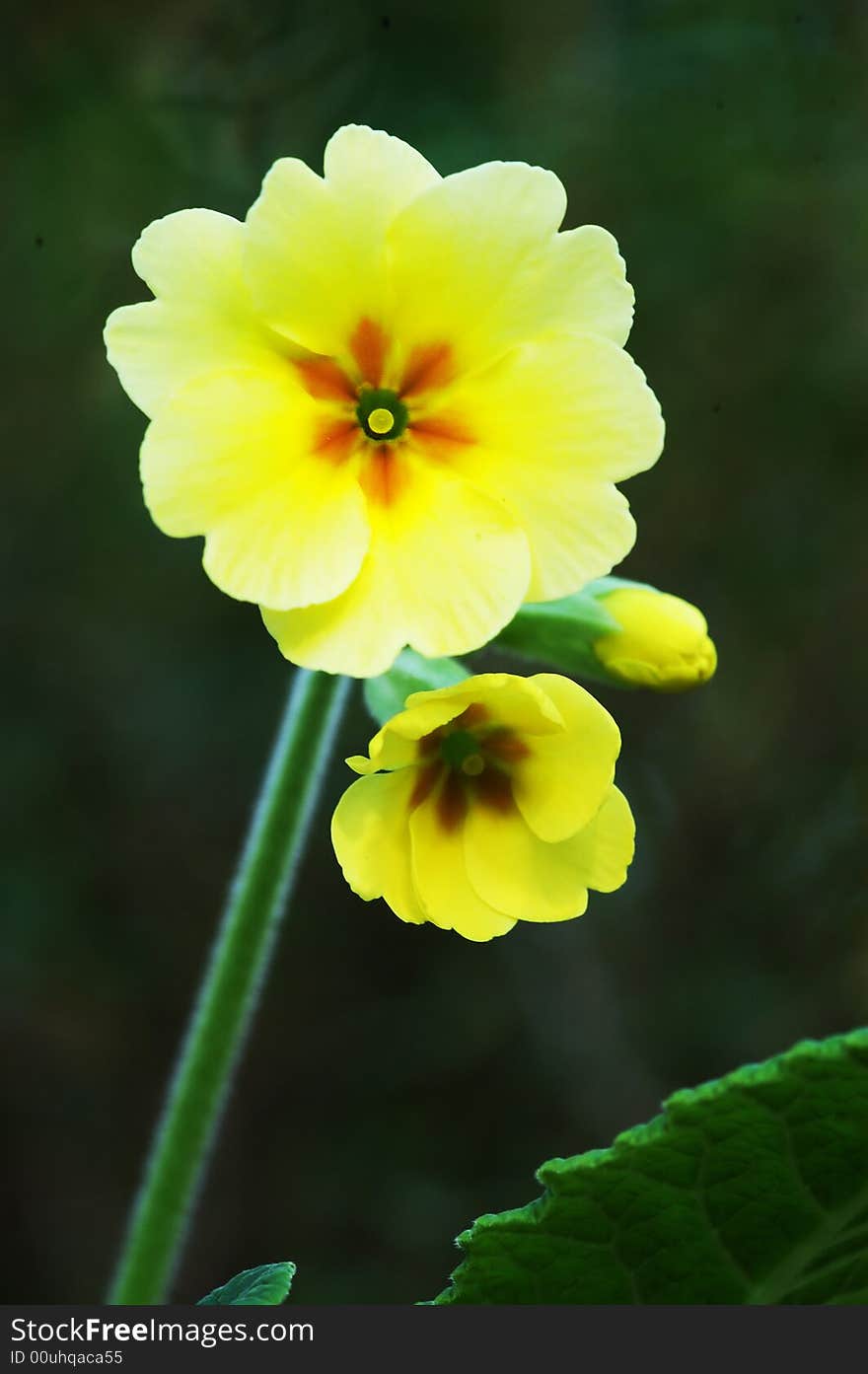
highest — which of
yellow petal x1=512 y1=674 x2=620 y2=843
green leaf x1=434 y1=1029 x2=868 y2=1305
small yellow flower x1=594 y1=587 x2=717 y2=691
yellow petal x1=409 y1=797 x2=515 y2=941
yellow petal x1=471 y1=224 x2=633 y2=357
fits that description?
yellow petal x1=471 y1=224 x2=633 y2=357

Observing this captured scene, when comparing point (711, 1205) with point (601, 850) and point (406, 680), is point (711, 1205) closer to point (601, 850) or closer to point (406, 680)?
point (601, 850)

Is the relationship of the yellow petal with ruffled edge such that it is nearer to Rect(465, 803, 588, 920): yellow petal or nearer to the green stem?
Rect(465, 803, 588, 920): yellow petal

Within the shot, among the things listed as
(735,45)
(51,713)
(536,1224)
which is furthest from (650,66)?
(536,1224)

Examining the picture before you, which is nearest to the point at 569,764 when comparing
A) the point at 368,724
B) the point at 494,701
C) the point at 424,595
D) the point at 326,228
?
the point at 494,701

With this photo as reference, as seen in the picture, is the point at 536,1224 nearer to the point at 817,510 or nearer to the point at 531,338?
the point at 531,338

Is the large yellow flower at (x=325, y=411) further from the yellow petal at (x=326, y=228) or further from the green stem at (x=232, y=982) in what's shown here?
the green stem at (x=232, y=982)

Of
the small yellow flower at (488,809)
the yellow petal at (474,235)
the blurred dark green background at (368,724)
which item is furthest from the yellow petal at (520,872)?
the blurred dark green background at (368,724)

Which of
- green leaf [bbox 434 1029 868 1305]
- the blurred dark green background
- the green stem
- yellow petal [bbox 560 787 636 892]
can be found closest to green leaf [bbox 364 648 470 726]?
the green stem
